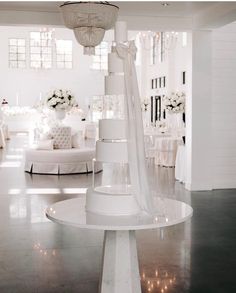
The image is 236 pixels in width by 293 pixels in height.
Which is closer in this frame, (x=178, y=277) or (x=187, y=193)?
(x=178, y=277)

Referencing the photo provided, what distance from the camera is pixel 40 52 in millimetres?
26625

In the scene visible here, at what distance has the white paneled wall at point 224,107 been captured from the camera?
9375 mm

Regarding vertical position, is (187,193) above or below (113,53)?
below

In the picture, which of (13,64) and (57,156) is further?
(13,64)

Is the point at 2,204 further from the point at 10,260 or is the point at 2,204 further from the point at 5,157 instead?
the point at 5,157

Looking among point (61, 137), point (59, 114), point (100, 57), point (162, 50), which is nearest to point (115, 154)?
point (61, 137)

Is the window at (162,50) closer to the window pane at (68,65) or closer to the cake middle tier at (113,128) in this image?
the window pane at (68,65)

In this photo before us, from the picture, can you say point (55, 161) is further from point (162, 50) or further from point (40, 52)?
point (40, 52)

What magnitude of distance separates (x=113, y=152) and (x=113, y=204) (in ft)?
1.08

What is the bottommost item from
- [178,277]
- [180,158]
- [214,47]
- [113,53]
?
[178,277]

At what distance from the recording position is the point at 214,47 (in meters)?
9.34

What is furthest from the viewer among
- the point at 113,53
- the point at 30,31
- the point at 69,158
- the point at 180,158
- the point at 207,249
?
the point at 30,31

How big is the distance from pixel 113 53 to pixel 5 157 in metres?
11.9

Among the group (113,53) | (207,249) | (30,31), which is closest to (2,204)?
(207,249)
